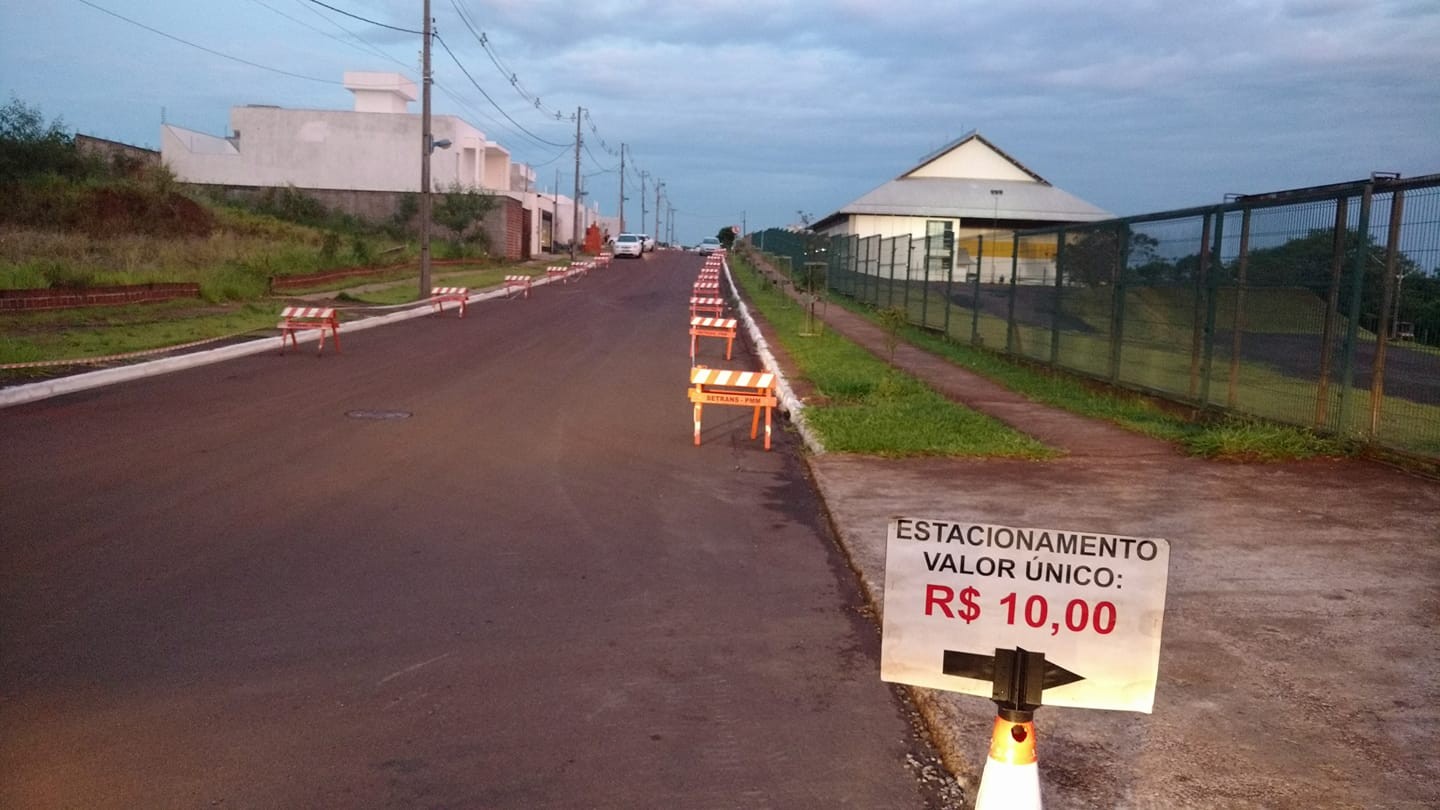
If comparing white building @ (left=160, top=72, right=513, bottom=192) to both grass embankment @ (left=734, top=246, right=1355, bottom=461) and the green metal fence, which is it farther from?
the green metal fence

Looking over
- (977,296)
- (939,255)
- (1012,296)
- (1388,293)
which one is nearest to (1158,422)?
(1388,293)

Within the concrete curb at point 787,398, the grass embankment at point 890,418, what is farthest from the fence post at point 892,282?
the grass embankment at point 890,418

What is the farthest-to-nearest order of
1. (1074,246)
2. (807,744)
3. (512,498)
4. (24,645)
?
(1074,246), (512,498), (24,645), (807,744)

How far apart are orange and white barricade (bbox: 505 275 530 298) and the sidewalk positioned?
24969mm

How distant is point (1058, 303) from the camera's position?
17.6 meters

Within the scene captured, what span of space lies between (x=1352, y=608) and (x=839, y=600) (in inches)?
104

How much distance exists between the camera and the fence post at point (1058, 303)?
17.6m

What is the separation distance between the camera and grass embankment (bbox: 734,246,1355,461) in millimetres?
10758

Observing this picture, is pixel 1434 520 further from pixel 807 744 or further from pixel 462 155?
pixel 462 155

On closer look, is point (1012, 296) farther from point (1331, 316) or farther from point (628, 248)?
point (628, 248)

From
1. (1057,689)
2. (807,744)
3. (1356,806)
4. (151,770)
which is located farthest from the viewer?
(807,744)

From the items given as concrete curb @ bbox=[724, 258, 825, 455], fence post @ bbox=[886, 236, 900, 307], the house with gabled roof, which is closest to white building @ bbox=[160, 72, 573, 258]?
the house with gabled roof

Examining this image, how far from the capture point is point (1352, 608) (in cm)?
644

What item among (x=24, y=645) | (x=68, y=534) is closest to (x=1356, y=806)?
(x=24, y=645)
